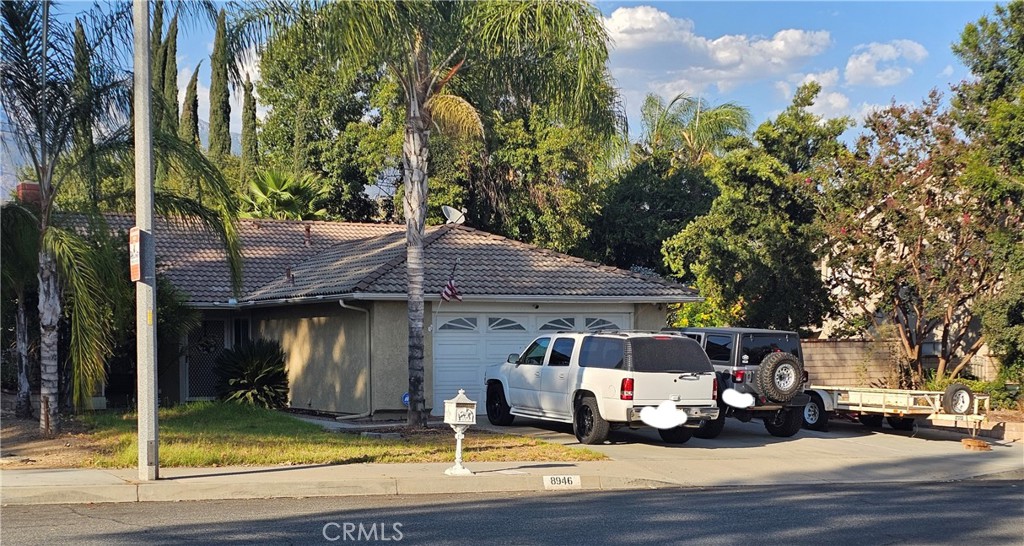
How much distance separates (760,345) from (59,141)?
39.6 ft

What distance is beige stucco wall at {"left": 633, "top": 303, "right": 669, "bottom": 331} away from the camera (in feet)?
77.4

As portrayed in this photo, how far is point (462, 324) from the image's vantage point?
22078 millimetres

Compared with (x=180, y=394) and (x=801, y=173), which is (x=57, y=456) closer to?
(x=180, y=394)

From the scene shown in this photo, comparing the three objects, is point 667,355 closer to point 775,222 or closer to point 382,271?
point 382,271

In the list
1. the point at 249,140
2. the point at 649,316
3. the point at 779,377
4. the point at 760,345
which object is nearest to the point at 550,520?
the point at 779,377

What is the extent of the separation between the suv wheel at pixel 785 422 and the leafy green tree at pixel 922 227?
5742 millimetres

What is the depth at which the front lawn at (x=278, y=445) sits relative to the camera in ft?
46.6

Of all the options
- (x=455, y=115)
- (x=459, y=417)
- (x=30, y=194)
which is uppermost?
(x=455, y=115)

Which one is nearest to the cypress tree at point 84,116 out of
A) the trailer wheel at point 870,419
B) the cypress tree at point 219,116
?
the trailer wheel at point 870,419

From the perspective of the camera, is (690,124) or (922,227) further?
(690,124)

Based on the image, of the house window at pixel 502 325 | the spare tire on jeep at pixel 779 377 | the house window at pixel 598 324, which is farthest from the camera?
the house window at pixel 598 324

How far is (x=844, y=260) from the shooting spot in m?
24.5

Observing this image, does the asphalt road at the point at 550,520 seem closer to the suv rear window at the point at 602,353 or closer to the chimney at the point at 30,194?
the suv rear window at the point at 602,353

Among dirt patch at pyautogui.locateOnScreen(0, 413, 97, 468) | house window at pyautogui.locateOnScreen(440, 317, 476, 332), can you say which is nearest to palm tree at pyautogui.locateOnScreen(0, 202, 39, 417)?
dirt patch at pyautogui.locateOnScreen(0, 413, 97, 468)
